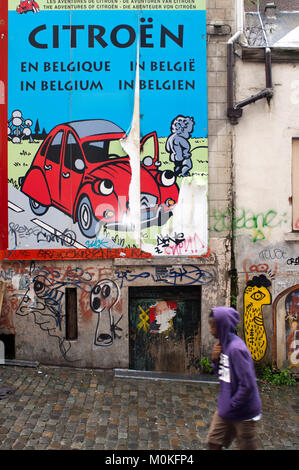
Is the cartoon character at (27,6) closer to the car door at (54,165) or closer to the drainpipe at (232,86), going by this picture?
the car door at (54,165)

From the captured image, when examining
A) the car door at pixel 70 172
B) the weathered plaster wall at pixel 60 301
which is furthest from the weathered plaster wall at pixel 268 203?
Answer: the car door at pixel 70 172

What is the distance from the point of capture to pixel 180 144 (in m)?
7.96

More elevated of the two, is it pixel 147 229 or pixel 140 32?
pixel 140 32

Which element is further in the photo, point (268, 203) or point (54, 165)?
point (268, 203)

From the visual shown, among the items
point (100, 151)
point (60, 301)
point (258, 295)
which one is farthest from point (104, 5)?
point (258, 295)

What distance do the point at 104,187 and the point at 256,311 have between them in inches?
142

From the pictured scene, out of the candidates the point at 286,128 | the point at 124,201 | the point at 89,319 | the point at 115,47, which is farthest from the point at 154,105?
the point at 89,319

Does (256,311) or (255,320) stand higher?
(256,311)

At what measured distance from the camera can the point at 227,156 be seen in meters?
8.07

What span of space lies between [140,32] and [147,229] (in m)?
3.55

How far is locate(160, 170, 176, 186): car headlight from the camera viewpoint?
796 centimetres

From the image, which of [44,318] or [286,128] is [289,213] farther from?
[44,318]

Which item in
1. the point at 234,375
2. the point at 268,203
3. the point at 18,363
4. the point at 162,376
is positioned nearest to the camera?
the point at 234,375

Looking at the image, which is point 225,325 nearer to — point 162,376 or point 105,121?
point 162,376
